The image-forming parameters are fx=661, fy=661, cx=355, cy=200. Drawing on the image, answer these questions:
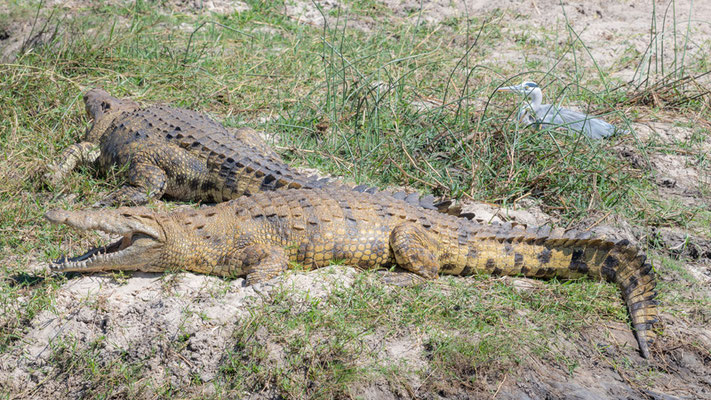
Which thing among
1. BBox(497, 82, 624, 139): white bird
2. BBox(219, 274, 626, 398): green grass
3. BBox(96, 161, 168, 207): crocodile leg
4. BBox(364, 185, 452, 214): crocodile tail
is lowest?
BBox(96, 161, 168, 207): crocodile leg

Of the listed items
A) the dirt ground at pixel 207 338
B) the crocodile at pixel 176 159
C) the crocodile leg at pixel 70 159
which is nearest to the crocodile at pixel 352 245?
the dirt ground at pixel 207 338

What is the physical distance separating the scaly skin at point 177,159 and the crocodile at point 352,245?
2.78 ft

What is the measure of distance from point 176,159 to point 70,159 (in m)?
0.95

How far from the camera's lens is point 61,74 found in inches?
270

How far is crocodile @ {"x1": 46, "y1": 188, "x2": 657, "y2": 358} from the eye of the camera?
4168mm

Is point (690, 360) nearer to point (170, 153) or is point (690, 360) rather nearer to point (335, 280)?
point (335, 280)

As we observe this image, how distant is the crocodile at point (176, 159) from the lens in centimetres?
546

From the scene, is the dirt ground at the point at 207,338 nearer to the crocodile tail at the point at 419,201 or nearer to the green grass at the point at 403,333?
the green grass at the point at 403,333

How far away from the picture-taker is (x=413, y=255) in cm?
435

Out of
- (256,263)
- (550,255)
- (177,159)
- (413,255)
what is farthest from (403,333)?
(177,159)

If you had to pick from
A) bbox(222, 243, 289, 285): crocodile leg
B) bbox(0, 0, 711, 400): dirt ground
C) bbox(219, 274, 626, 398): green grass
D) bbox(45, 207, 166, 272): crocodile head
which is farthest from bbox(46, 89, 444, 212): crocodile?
bbox(219, 274, 626, 398): green grass

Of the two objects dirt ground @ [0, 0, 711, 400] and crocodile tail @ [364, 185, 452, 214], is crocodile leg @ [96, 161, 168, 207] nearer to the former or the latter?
dirt ground @ [0, 0, 711, 400]

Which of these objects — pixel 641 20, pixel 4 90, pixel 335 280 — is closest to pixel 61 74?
pixel 4 90

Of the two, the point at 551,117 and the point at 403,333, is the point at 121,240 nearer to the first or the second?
the point at 403,333
